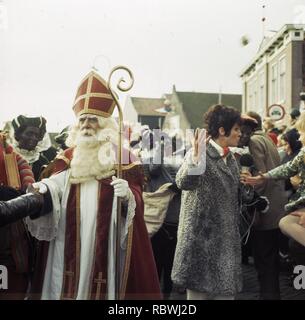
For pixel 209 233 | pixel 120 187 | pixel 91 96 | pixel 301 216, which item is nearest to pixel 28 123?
pixel 91 96

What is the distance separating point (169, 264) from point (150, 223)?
35 cm

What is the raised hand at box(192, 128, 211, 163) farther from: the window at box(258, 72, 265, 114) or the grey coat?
the window at box(258, 72, 265, 114)

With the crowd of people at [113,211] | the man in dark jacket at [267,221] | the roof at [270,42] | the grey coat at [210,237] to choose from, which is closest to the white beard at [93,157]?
the crowd of people at [113,211]

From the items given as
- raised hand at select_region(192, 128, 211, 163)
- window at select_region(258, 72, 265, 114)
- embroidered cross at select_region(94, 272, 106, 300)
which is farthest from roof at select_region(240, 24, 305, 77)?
embroidered cross at select_region(94, 272, 106, 300)

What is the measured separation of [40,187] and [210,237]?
0.94 m


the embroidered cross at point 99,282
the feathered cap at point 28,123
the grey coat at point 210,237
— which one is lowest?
the embroidered cross at point 99,282

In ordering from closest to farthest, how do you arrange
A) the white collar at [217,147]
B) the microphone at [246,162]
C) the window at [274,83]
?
1. the white collar at [217,147]
2. the window at [274,83]
3. the microphone at [246,162]

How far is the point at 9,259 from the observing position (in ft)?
11.3

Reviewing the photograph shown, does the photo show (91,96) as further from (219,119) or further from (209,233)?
(209,233)

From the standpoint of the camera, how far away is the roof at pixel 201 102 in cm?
342

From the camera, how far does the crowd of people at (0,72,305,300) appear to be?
338 centimetres

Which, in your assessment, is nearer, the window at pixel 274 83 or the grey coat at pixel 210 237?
the grey coat at pixel 210 237

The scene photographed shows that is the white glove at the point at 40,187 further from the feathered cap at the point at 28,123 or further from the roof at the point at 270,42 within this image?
the roof at the point at 270,42
